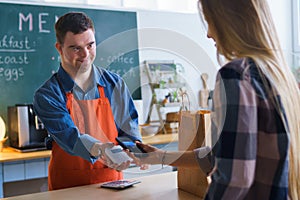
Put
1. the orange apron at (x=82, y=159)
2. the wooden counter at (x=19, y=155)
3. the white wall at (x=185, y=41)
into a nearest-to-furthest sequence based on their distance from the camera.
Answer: the orange apron at (x=82, y=159) < the wooden counter at (x=19, y=155) < the white wall at (x=185, y=41)

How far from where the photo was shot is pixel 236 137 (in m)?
0.77

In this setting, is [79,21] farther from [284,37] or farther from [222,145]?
[284,37]

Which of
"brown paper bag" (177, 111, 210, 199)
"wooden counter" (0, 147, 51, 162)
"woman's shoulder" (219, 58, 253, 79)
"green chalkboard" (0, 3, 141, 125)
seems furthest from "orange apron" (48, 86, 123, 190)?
"green chalkboard" (0, 3, 141, 125)

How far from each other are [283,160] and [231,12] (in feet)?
1.00

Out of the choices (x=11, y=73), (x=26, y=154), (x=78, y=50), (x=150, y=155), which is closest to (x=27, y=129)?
(x=26, y=154)

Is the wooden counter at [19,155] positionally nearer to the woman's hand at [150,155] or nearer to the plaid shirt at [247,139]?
the woman's hand at [150,155]

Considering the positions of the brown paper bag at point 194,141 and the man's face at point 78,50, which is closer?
the brown paper bag at point 194,141

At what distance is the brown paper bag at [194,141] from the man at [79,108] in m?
0.32

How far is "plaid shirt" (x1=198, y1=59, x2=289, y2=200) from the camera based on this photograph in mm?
768

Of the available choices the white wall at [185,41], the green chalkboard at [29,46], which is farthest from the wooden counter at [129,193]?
the white wall at [185,41]

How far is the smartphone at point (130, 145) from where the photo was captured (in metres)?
1.40

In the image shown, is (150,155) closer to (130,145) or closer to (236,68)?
(130,145)

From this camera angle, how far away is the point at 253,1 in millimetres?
845

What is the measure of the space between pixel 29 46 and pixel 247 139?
252cm
